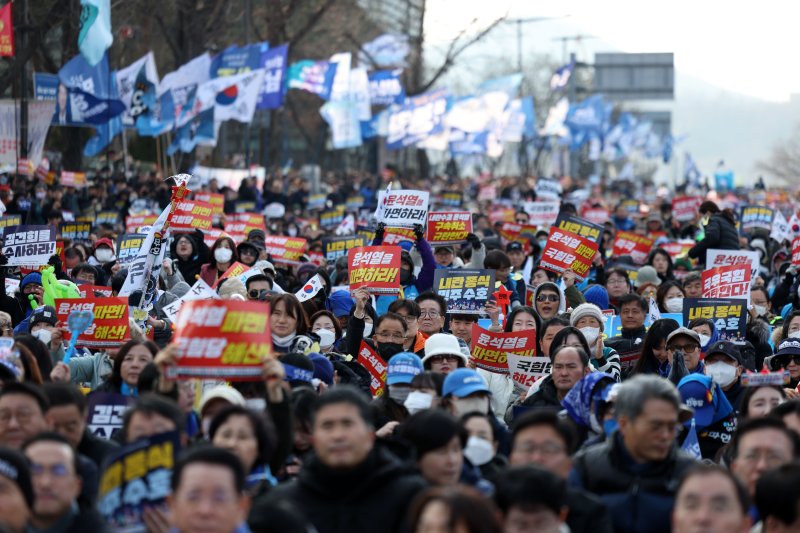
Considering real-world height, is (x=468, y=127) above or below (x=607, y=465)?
above

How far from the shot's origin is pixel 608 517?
20.9ft

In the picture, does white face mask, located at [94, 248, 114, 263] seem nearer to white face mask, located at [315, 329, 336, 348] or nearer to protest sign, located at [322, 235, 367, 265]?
protest sign, located at [322, 235, 367, 265]

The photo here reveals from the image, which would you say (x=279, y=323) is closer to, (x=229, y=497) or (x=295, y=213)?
(x=229, y=497)

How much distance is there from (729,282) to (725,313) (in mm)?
1620

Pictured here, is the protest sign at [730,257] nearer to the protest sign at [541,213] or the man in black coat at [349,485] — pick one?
the protest sign at [541,213]

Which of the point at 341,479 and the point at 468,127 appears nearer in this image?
the point at 341,479

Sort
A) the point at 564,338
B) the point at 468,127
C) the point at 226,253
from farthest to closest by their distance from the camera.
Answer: the point at 468,127 < the point at 226,253 < the point at 564,338

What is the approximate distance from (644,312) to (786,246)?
909 cm

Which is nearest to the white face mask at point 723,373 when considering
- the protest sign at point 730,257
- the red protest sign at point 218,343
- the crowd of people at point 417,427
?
the crowd of people at point 417,427

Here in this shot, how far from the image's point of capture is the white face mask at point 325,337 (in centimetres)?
1159

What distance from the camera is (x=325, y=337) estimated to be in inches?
459

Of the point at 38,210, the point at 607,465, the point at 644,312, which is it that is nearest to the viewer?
the point at 607,465

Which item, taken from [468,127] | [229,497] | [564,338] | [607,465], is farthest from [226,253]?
[468,127]

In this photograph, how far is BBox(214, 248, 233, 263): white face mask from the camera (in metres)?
15.4
